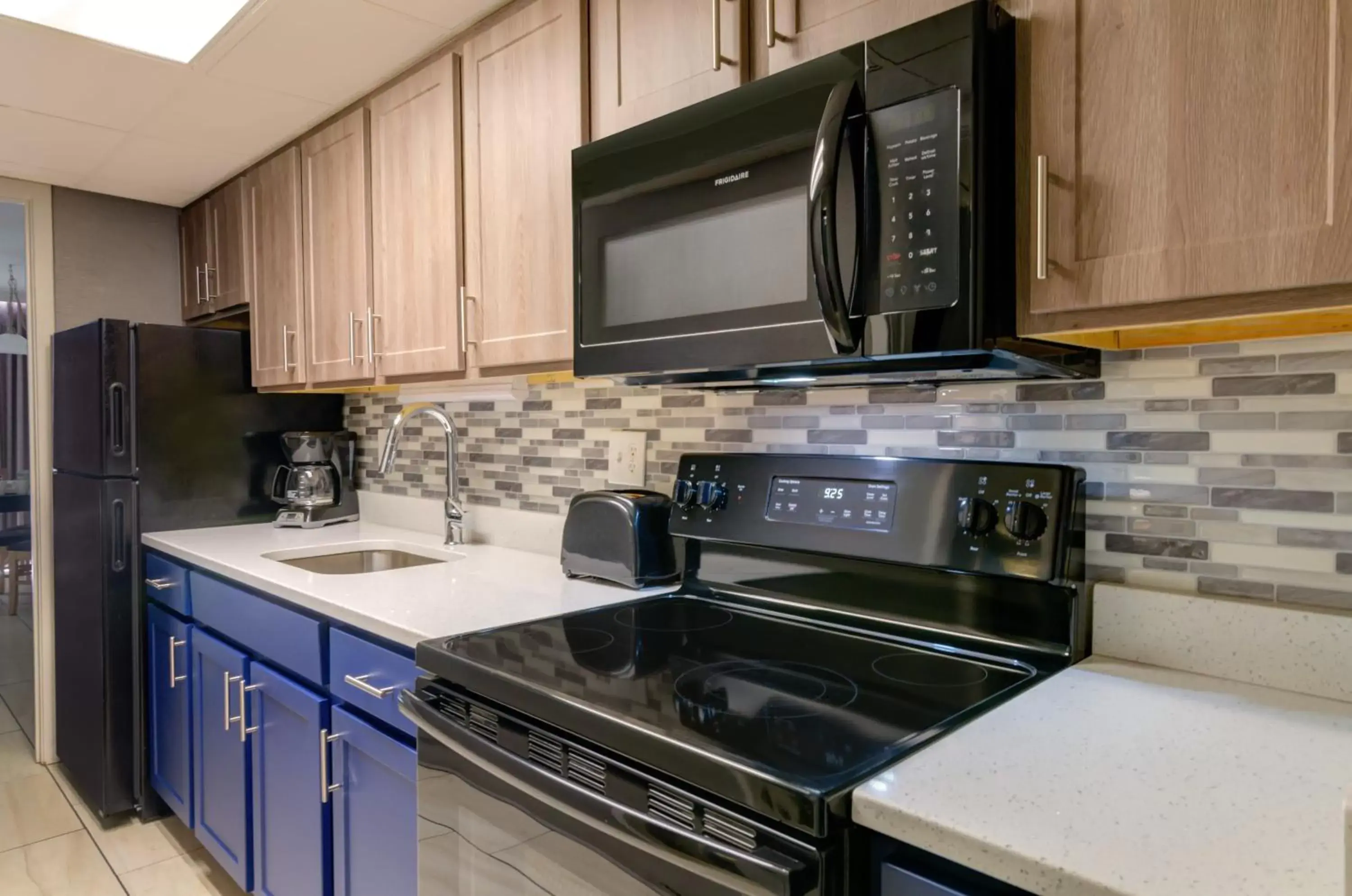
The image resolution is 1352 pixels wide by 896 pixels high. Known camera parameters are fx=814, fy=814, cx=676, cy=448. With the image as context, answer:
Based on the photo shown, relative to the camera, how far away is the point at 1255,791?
720mm

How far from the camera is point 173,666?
2336 mm

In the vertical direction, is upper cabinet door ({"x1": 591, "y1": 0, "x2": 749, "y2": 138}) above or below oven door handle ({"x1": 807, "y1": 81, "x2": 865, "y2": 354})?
above

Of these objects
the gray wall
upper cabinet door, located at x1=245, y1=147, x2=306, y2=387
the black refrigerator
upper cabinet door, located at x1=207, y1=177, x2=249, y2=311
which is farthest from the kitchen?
the gray wall

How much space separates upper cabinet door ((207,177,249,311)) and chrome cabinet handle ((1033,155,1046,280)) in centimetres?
259

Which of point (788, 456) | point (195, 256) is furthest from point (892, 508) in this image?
point (195, 256)

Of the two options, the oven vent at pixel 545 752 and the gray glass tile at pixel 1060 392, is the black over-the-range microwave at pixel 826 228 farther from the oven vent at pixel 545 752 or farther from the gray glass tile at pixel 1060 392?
the oven vent at pixel 545 752

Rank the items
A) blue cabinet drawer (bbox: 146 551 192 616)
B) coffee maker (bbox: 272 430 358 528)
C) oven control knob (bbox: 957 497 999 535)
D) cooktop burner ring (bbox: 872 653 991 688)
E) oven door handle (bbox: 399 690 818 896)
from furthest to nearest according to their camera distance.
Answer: coffee maker (bbox: 272 430 358 528) → blue cabinet drawer (bbox: 146 551 192 616) → oven control knob (bbox: 957 497 999 535) → cooktop burner ring (bbox: 872 653 991 688) → oven door handle (bbox: 399 690 818 896)

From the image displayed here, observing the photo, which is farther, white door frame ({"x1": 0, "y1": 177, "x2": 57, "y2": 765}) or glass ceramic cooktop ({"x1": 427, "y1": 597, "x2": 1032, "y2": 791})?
white door frame ({"x1": 0, "y1": 177, "x2": 57, "y2": 765})

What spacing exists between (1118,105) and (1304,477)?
51 cm

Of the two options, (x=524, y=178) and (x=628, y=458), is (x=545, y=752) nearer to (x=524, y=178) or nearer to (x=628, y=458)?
(x=628, y=458)

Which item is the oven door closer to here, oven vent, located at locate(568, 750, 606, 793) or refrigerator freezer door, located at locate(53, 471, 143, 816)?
oven vent, located at locate(568, 750, 606, 793)

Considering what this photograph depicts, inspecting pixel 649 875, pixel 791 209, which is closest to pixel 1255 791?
pixel 649 875

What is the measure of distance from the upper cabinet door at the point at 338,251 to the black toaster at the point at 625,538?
2.74ft

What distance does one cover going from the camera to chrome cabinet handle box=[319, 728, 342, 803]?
1.58m
